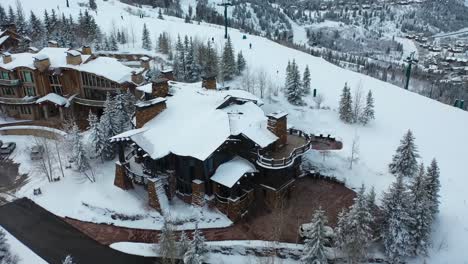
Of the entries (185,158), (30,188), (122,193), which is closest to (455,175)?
(185,158)

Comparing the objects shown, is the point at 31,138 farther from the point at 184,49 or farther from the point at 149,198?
the point at 184,49

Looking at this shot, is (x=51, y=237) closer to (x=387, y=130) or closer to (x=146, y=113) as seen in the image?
(x=146, y=113)

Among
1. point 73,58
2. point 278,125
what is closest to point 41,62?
point 73,58

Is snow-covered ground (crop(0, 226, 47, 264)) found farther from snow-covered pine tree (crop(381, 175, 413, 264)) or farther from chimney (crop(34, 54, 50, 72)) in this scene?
chimney (crop(34, 54, 50, 72))

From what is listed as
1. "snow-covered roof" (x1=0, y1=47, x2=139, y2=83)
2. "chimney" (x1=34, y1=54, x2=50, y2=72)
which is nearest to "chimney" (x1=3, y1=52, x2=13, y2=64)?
"snow-covered roof" (x1=0, y1=47, x2=139, y2=83)

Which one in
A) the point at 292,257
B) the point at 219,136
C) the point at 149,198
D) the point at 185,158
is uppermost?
the point at 219,136

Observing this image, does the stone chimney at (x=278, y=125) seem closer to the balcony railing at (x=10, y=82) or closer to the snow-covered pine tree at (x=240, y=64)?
the snow-covered pine tree at (x=240, y=64)

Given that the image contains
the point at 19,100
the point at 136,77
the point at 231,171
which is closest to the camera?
the point at 231,171
